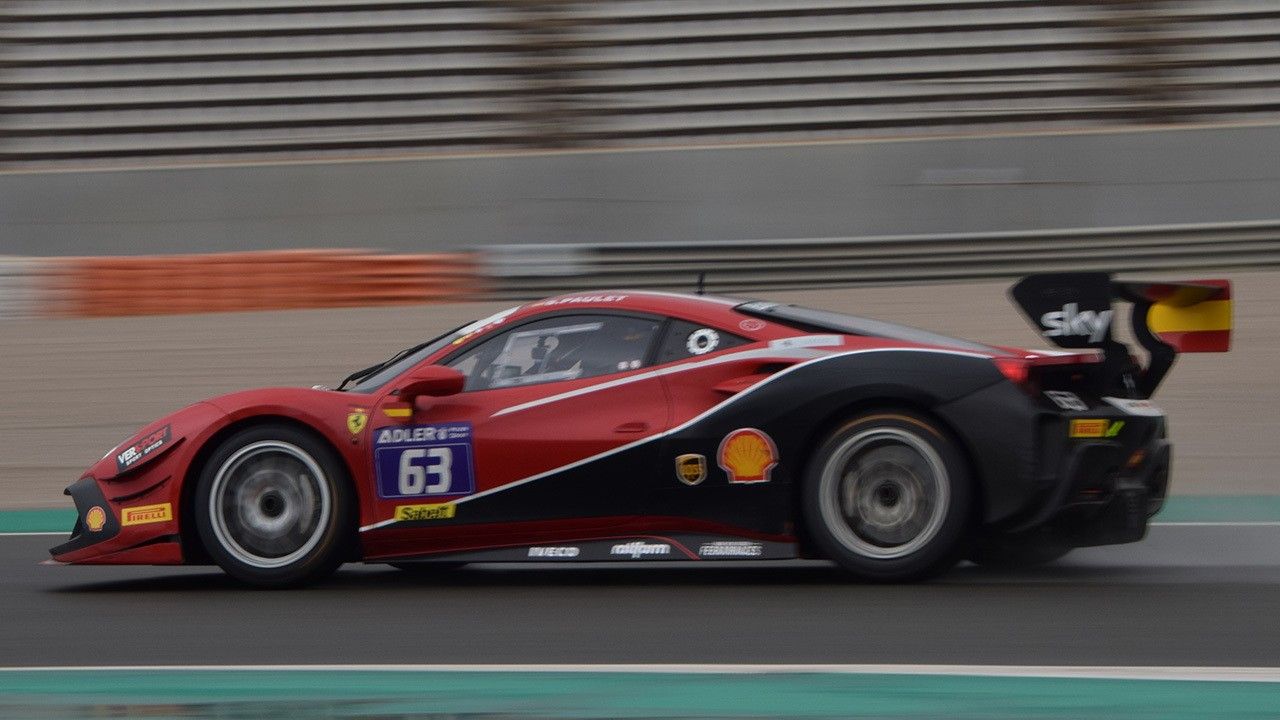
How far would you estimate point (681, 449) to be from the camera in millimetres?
5641

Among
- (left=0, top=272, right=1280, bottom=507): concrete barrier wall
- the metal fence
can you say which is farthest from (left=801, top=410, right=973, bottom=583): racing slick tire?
the metal fence

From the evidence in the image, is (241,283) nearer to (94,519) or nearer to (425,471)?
(94,519)

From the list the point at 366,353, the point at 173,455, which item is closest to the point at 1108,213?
the point at 366,353

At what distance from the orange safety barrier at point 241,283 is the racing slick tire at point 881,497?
8.47 metres

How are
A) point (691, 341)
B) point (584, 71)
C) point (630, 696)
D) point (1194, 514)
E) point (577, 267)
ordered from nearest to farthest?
point (630, 696)
point (691, 341)
point (1194, 514)
point (577, 267)
point (584, 71)

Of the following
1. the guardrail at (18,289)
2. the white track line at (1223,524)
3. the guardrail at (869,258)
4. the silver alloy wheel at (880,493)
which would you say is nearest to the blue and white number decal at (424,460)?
the silver alloy wheel at (880,493)

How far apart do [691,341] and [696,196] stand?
978 cm

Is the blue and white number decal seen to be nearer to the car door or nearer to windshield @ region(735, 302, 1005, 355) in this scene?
the car door

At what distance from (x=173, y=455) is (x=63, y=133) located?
1315cm

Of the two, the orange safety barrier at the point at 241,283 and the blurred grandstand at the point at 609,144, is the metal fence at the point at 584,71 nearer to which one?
the blurred grandstand at the point at 609,144

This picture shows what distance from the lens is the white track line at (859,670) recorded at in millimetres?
4215

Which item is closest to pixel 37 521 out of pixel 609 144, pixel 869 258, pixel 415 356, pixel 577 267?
pixel 415 356

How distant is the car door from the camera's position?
566 centimetres

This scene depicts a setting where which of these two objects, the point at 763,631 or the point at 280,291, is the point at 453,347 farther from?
the point at 280,291
